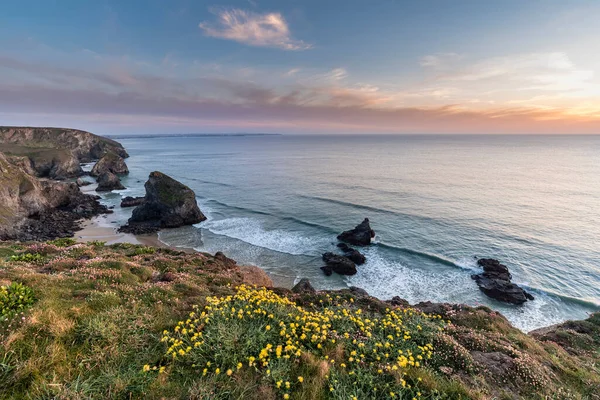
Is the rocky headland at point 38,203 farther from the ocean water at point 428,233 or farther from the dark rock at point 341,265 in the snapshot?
the dark rock at point 341,265

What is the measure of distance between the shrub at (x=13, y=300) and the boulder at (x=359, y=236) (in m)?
33.2

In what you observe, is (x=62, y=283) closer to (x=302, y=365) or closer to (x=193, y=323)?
(x=193, y=323)

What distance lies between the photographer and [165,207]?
4441 centimetres

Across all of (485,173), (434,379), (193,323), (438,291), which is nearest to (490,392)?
(434,379)

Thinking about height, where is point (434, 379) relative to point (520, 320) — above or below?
above

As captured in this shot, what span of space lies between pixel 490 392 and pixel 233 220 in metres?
44.2

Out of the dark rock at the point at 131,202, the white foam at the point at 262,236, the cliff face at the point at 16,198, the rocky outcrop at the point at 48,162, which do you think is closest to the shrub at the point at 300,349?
the white foam at the point at 262,236

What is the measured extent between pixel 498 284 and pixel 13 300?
116ft

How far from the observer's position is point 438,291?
26.5 m

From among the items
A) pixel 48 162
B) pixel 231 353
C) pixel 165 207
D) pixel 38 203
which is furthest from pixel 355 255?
pixel 48 162

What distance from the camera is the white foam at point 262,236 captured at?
3565cm

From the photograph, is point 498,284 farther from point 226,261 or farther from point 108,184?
point 108,184

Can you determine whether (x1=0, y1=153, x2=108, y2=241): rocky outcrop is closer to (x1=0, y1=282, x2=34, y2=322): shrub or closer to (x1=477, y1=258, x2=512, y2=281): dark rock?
(x1=0, y1=282, x2=34, y2=322): shrub

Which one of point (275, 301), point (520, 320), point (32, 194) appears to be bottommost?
point (520, 320)
